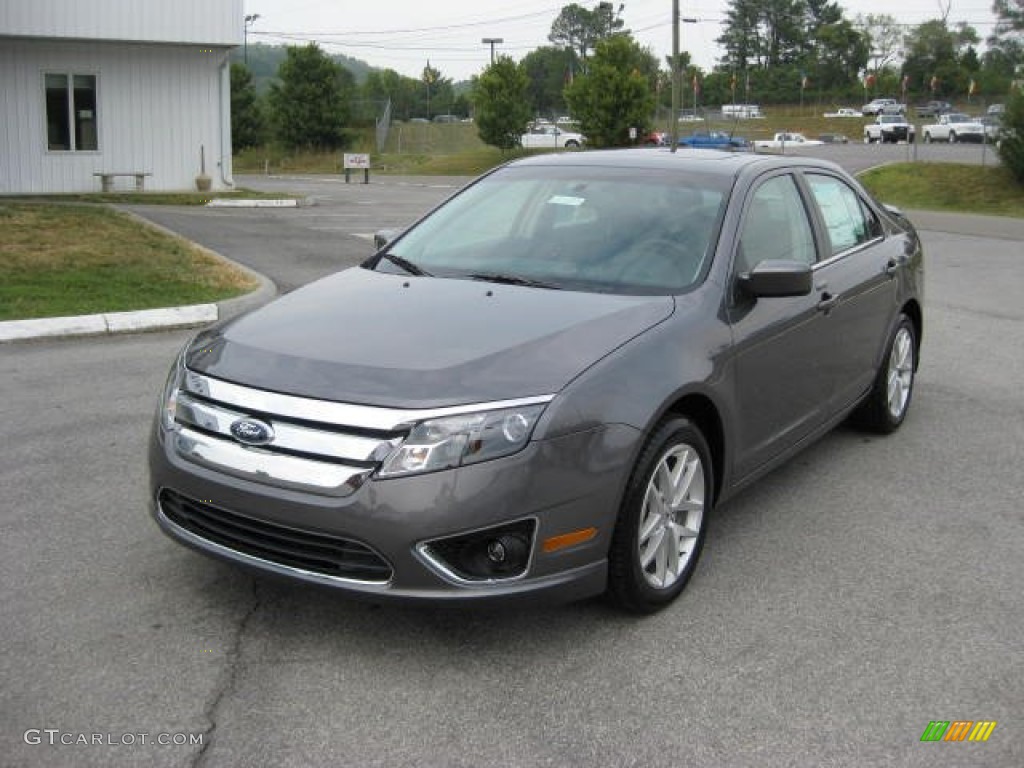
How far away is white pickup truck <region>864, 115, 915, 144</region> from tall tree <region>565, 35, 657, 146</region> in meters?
21.9

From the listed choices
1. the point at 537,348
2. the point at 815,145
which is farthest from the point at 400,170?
the point at 537,348

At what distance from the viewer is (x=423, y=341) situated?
3.71 m

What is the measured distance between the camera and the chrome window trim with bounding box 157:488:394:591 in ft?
11.0

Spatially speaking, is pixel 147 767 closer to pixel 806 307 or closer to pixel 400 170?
pixel 806 307

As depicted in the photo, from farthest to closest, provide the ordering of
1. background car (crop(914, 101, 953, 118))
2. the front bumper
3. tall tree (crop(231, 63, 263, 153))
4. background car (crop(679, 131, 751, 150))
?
background car (crop(914, 101, 953, 118)), tall tree (crop(231, 63, 263, 153)), background car (crop(679, 131, 751, 150)), the front bumper

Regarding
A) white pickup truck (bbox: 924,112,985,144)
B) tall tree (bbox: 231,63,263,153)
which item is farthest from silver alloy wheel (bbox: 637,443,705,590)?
white pickup truck (bbox: 924,112,985,144)

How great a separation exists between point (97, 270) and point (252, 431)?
332 inches

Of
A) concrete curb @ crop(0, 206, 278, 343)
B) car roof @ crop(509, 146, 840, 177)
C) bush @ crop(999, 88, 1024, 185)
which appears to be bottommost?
concrete curb @ crop(0, 206, 278, 343)

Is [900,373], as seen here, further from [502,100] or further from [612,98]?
[502,100]

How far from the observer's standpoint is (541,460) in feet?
10.9

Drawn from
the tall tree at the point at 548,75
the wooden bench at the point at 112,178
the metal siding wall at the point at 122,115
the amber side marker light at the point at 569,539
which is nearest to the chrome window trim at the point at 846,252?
the amber side marker light at the point at 569,539

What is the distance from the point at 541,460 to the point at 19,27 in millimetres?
20952

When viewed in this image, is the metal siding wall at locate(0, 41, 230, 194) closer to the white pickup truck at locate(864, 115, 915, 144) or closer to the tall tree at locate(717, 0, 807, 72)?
the white pickup truck at locate(864, 115, 915, 144)

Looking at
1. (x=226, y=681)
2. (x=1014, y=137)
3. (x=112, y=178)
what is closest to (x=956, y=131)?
(x=1014, y=137)
